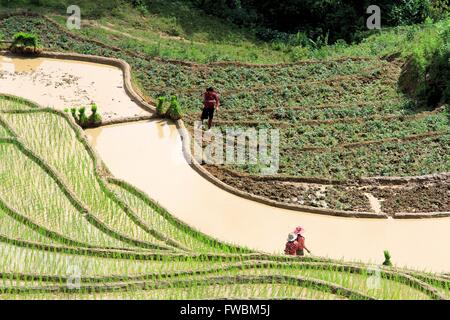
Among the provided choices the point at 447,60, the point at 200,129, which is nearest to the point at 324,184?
the point at 200,129

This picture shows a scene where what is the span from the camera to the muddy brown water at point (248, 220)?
531 inches

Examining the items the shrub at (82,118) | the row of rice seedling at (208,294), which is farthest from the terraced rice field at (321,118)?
the row of rice seedling at (208,294)

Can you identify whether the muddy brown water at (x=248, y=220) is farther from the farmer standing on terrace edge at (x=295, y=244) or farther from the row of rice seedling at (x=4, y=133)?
the row of rice seedling at (x=4, y=133)

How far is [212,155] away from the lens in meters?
15.9

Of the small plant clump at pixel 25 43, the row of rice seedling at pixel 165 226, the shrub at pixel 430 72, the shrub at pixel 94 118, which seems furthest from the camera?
the small plant clump at pixel 25 43

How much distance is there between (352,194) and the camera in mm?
15086

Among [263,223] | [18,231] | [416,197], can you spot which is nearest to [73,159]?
[18,231]

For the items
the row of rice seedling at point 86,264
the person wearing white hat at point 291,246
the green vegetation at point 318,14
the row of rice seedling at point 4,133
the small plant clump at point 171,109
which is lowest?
the row of rice seedling at point 86,264

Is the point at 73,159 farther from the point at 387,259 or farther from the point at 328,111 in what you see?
the point at 328,111

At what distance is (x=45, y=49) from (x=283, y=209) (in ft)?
25.3

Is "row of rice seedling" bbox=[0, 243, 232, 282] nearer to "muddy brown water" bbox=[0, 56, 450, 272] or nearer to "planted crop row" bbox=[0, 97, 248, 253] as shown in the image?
"planted crop row" bbox=[0, 97, 248, 253]

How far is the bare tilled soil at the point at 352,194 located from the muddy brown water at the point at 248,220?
355 millimetres
